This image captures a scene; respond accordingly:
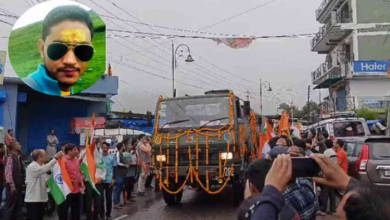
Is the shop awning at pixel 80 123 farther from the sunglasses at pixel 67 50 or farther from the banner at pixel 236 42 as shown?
the sunglasses at pixel 67 50

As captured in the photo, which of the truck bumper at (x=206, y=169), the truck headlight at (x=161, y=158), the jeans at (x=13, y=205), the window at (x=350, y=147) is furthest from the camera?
the window at (x=350, y=147)

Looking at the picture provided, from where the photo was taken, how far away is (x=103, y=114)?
964 inches

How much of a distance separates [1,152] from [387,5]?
3381 cm

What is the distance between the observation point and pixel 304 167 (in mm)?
2072

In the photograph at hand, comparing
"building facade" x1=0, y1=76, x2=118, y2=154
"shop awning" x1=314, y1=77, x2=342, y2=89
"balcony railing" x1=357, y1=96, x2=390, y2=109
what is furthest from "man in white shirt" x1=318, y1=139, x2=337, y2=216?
"shop awning" x1=314, y1=77, x2=342, y2=89

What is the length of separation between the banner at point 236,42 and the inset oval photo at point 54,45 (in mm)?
12012

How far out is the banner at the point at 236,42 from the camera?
1650 cm

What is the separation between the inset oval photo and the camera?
4578 millimetres

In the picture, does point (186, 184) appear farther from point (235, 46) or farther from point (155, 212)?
point (235, 46)

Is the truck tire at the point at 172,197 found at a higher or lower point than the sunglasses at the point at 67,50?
lower

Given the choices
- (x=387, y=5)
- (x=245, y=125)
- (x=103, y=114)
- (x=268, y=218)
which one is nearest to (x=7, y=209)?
(x=245, y=125)

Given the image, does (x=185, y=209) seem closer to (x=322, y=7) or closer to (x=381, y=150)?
(x=381, y=150)

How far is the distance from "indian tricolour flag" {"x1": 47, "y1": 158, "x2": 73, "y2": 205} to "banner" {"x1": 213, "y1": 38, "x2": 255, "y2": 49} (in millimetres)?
9721

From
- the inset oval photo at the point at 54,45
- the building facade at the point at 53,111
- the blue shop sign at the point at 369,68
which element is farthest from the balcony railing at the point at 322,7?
the inset oval photo at the point at 54,45
